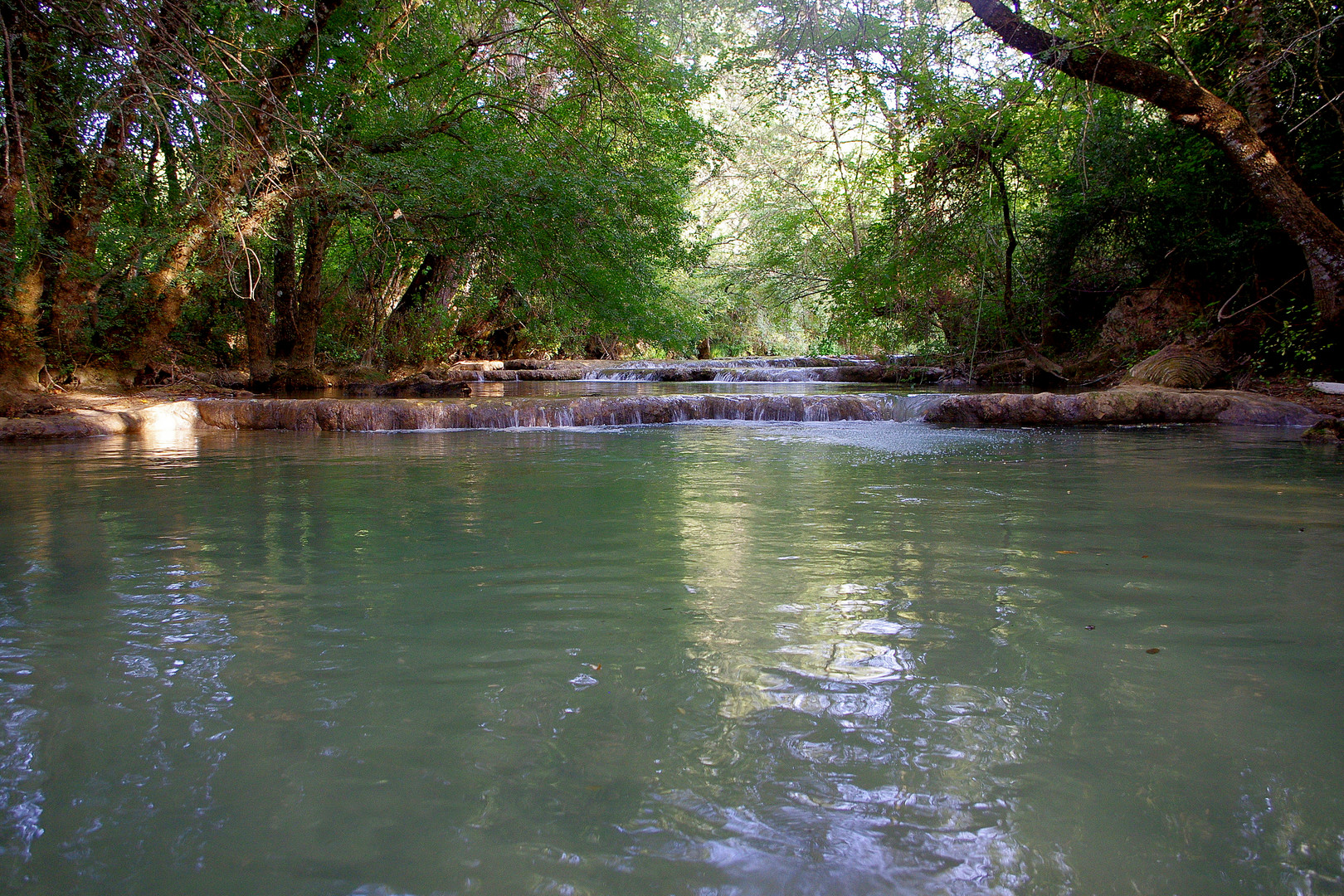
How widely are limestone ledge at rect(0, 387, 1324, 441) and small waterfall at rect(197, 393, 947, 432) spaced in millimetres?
12

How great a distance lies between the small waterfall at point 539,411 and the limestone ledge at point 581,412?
0.01 metres

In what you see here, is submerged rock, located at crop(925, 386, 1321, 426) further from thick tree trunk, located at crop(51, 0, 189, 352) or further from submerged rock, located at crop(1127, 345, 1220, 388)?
thick tree trunk, located at crop(51, 0, 189, 352)

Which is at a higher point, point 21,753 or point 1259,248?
point 1259,248

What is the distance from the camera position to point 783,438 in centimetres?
855

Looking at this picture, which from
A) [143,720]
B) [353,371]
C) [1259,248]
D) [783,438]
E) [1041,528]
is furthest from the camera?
[353,371]

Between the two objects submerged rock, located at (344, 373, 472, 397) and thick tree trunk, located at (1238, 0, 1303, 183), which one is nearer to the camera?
thick tree trunk, located at (1238, 0, 1303, 183)

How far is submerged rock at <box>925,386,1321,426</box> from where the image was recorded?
358 inches

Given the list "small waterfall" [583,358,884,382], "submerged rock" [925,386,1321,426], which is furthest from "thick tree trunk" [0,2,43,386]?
"small waterfall" [583,358,884,382]

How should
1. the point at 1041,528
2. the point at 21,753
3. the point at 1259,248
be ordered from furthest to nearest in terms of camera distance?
the point at 1259,248, the point at 1041,528, the point at 21,753

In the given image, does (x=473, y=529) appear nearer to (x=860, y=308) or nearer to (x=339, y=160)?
(x=339, y=160)

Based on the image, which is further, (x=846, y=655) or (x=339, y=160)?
(x=339, y=160)

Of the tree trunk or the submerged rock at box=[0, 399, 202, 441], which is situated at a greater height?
the tree trunk

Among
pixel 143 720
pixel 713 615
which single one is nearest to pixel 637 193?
pixel 713 615

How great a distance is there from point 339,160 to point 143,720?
9892 mm
